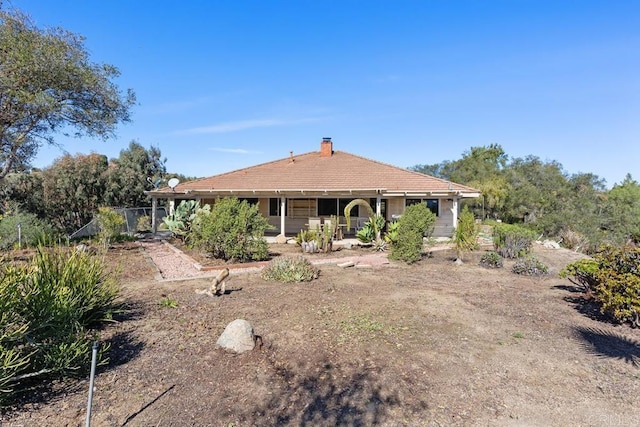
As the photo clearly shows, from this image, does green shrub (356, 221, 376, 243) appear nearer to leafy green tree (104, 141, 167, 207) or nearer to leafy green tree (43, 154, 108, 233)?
leafy green tree (104, 141, 167, 207)

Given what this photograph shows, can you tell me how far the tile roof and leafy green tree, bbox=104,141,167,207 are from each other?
270 inches

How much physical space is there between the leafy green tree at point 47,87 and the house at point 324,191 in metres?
6.21

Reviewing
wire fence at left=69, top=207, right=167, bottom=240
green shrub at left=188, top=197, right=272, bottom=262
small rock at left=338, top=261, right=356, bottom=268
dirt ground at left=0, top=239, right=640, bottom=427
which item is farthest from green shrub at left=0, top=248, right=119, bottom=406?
wire fence at left=69, top=207, right=167, bottom=240

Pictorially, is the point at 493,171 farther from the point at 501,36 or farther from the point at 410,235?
the point at 410,235

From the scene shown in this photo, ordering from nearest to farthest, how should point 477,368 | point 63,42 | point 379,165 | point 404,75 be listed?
point 477,368, point 63,42, point 404,75, point 379,165

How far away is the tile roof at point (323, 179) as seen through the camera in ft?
59.4

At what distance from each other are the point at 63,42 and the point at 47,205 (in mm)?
15436

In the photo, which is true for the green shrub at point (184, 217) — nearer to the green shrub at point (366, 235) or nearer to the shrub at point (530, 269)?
the green shrub at point (366, 235)

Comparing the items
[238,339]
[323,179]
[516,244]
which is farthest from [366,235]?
[238,339]

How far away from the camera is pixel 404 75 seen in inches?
681

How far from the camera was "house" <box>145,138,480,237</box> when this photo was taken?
17828 millimetres

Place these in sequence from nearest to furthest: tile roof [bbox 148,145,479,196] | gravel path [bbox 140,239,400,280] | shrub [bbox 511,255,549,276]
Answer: gravel path [bbox 140,239,400,280], shrub [bbox 511,255,549,276], tile roof [bbox 148,145,479,196]

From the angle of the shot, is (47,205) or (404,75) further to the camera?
(47,205)

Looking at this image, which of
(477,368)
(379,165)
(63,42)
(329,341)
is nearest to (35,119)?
(63,42)
